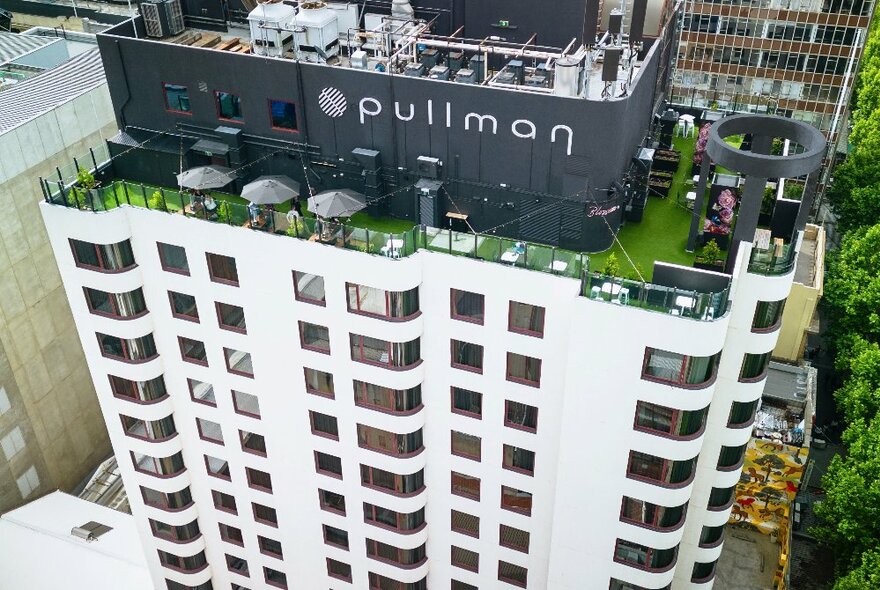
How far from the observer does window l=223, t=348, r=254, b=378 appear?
4612cm

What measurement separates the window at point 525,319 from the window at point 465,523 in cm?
1307

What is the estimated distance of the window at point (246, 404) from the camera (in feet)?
156

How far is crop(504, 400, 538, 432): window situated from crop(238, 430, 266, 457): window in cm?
1479

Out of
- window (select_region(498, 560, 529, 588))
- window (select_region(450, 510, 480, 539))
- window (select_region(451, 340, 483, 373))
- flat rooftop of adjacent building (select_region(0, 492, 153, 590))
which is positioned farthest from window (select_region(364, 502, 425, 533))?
flat rooftop of adjacent building (select_region(0, 492, 153, 590))

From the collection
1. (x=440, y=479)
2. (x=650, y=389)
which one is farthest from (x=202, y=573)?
(x=650, y=389)

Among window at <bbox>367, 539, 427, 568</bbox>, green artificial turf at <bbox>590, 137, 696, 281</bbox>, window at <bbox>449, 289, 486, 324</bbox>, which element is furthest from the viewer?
window at <bbox>367, 539, 427, 568</bbox>

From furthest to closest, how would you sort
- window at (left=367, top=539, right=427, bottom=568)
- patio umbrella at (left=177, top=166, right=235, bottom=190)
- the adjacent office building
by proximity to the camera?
window at (left=367, top=539, right=427, bottom=568), patio umbrella at (left=177, top=166, right=235, bottom=190), the adjacent office building

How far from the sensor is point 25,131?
58969 millimetres

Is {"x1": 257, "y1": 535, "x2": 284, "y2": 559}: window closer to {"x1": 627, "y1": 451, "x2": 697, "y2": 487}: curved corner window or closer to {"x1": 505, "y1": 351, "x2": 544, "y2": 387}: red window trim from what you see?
{"x1": 505, "y1": 351, "x2": 544, "y2": 387}: red window trim

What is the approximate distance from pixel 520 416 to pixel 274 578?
22368 millimetres

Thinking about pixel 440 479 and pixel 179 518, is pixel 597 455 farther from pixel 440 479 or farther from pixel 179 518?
pixel 179 518

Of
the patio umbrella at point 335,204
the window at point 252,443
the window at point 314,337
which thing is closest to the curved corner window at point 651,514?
the window at point 314,337

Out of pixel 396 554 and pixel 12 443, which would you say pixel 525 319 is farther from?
pixel 12 443

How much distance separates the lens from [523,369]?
40781mm
